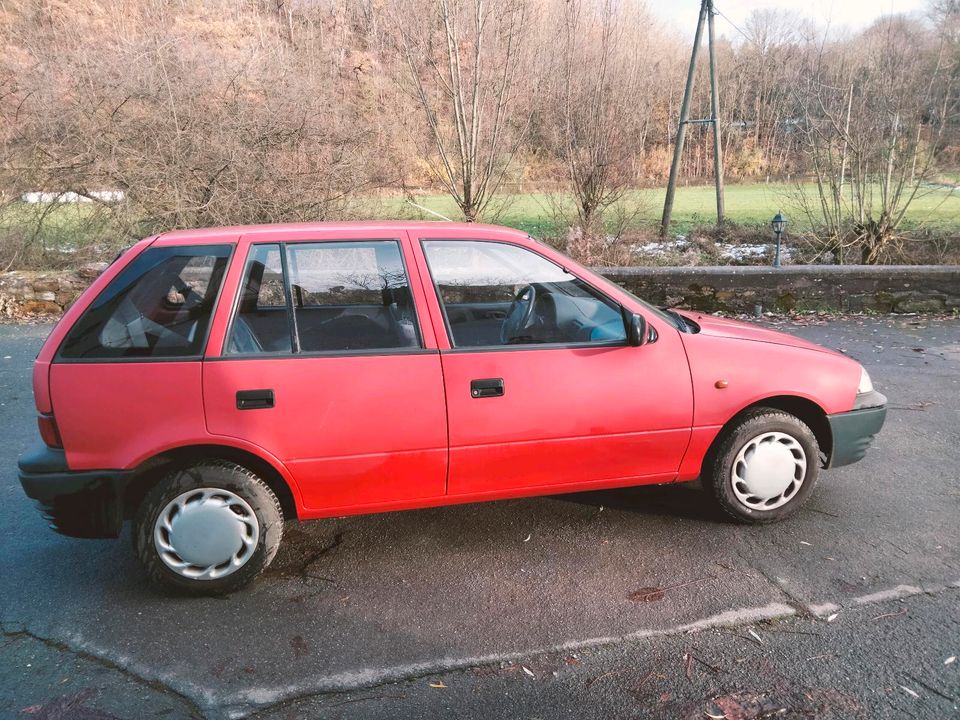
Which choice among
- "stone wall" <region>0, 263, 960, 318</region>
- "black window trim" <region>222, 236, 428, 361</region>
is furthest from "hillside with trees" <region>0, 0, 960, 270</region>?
"black window trim" <region>222, 236, 428, 361</region>

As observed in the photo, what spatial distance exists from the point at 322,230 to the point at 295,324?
50 centimetres

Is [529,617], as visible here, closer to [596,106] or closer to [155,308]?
[155,308]

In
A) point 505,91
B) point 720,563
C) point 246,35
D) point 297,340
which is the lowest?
point 720,563

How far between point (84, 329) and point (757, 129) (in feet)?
81.7

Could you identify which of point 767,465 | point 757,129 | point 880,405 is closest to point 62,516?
point 767,465

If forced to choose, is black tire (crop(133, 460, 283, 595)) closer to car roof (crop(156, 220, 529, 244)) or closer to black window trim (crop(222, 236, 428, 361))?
black window trim (crop(222, 236, 428, 361))

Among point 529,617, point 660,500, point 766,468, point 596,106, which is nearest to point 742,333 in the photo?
point 766,468

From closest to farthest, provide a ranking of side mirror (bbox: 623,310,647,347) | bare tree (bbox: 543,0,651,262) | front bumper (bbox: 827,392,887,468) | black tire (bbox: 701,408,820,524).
Result: side mirror (bbox: 623,310,647,347)
black tire (bbox: 701,408,820,524)
front bumper (bbox: 827,392,887,468)
bare tree (bbox: 543,0,651,262)

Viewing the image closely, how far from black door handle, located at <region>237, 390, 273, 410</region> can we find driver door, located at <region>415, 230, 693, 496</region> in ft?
2.68

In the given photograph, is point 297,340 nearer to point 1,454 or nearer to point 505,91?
point 1,454

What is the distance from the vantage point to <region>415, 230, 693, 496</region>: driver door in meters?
3.39

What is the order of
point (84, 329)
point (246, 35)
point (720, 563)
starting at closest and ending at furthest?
1. point (84, 329)
2. point (720, 563)
3. point (246, 35)

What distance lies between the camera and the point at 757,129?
78.6 ft

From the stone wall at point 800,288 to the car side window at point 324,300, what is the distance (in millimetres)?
6467
